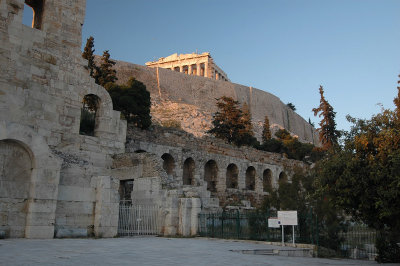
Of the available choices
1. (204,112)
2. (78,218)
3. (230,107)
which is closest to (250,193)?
(230,107)

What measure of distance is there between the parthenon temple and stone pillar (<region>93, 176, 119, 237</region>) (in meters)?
82.0

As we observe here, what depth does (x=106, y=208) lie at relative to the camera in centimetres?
1329

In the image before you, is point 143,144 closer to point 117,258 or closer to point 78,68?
point 78,68

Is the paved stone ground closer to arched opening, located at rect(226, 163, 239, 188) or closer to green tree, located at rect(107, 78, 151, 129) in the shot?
green tree, located at rect(107, 78, 151, 129)

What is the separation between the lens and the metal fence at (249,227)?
13625mm

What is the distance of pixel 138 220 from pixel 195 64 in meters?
85.9

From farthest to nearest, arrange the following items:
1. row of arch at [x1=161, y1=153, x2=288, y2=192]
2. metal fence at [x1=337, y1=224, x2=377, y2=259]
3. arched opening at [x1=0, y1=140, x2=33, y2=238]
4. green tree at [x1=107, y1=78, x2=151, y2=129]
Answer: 1. green tree at [x1=107, y1=78, x2=151, y2=129]
2. row of arch at [x1=161, y1=153, x2=288, y2=192]
3. metal fence at [x1=337, y1=224, x2=377, y2=259]
4. arched opening at [x1=0, y1=140, x2=33, y2=238]

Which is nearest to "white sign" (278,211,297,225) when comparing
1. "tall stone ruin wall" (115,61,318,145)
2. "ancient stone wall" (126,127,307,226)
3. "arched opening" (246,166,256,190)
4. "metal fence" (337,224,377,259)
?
"metal fence" (337,224,377,259)

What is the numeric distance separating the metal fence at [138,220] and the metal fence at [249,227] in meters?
1.78

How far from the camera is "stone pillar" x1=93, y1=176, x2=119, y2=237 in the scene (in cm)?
1310

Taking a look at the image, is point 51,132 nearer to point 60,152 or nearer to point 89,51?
point 60,152

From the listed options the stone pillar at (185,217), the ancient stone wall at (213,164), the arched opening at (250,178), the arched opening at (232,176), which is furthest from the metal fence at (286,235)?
the arched opening at (250,178)

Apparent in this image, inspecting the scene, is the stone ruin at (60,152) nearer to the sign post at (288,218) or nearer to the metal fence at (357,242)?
the sign post at (288,218)

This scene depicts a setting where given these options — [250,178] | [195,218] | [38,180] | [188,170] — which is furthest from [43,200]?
[250,178]
